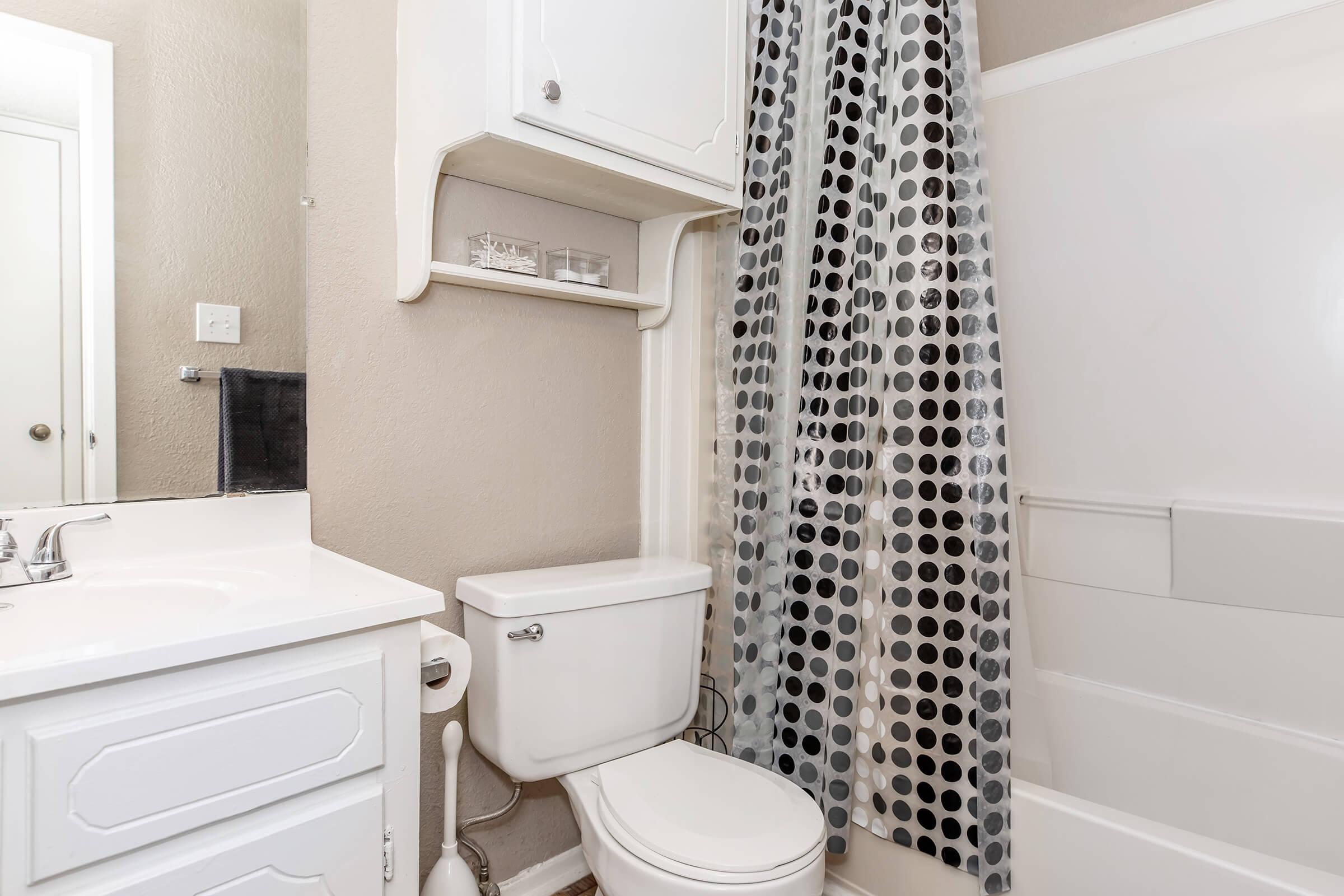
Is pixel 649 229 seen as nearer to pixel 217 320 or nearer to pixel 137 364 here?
pixel 217 320

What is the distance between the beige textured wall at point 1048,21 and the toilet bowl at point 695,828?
177 centimetres

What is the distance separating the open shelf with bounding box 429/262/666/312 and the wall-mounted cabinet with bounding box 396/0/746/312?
0.04ft

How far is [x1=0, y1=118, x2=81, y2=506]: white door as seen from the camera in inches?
41.5

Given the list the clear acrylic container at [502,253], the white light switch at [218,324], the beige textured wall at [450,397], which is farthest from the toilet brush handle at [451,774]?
the clear acrylic container at [502,253]

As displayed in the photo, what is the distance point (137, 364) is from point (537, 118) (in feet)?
2.48

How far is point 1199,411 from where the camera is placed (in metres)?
1.59

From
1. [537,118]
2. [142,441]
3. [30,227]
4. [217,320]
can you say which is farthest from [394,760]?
[537,118]

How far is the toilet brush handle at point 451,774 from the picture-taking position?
1387mm

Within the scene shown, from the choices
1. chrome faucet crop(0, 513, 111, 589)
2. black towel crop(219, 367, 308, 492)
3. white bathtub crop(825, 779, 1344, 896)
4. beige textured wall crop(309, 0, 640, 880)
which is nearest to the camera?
chrome faucet crop(0, 513, 111, 589)

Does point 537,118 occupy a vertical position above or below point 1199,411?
above

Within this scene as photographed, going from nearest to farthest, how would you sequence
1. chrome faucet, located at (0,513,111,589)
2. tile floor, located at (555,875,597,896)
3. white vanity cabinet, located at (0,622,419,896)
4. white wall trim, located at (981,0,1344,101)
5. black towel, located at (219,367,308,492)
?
white vanity cabinet, located at (0,622,419,896)
chrome faucet, located at (0,513,111,589)
black towel, located at (219,367,308,492)
white wall trim, located at (981,0,1344,101)
tile floor, located at (555,875,597,896)

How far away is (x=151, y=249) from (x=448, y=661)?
0.80m

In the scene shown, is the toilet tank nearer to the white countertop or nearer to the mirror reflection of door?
the white countertop

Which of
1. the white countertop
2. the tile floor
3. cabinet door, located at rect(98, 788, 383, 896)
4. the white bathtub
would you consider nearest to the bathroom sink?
the white countertop
